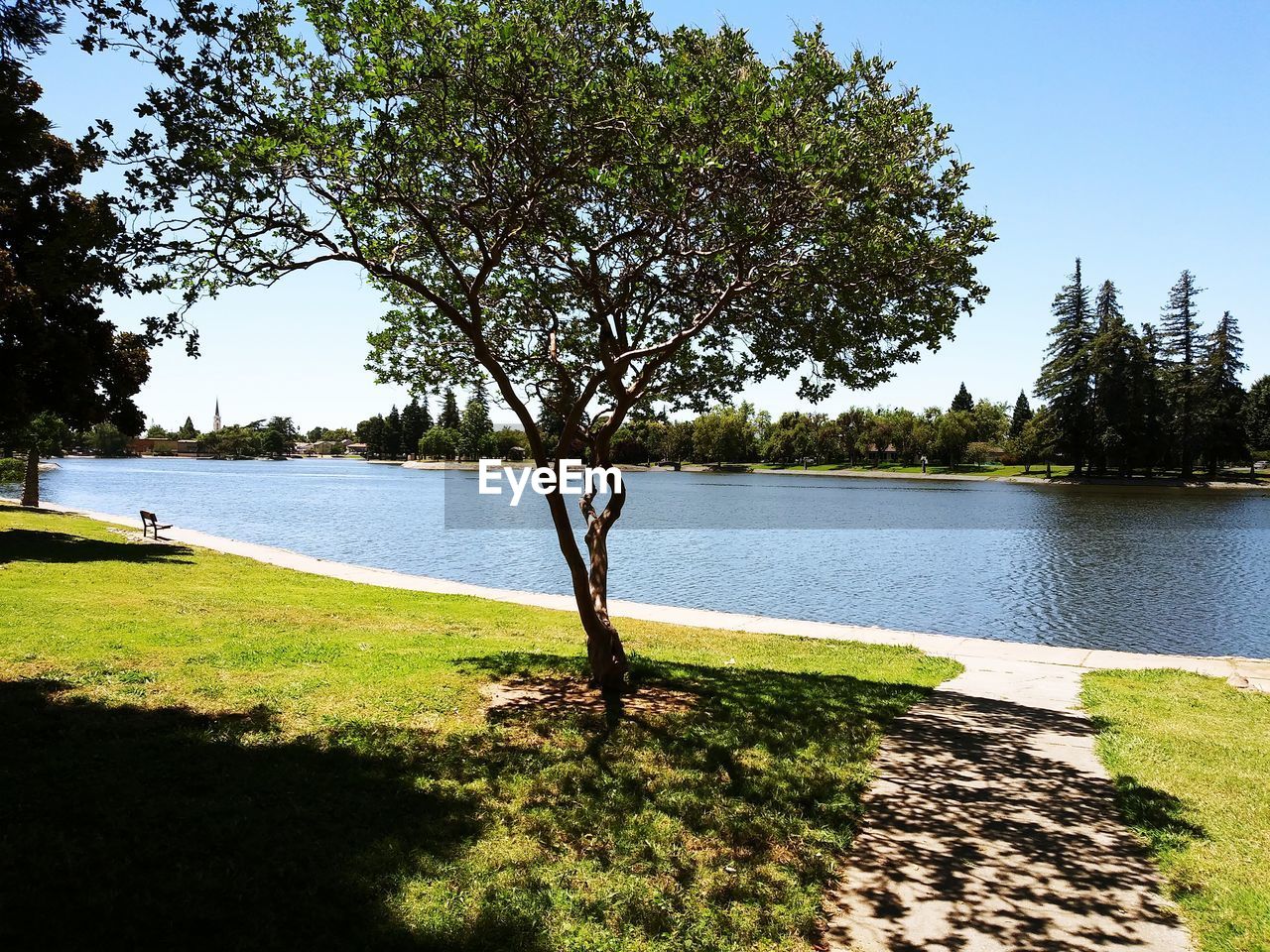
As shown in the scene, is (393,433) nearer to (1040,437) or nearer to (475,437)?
(475,437)

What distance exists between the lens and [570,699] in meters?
9.08

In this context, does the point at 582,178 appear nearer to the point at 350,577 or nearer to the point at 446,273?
the point at 446,273

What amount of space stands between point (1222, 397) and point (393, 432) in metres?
160

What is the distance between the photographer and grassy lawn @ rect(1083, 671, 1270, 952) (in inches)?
205

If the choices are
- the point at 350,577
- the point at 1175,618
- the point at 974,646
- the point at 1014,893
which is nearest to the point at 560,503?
the point at 1014,893

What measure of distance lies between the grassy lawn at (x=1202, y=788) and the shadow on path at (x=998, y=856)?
122mm

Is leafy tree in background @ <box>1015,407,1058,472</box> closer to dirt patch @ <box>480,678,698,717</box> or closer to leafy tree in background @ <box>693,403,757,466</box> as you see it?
leafy tree in background @ <box>693,403,757,466</box>

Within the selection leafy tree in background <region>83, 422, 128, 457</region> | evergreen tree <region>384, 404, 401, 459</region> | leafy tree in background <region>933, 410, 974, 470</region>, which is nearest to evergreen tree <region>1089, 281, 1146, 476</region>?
leafy tree in background <region>933, 410, 974, 470</region>

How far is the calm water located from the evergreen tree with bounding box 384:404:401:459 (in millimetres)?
119430

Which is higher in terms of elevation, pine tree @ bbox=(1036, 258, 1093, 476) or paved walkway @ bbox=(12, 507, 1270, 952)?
pine tree @ bbox=(1036, 258, 1093, 476)

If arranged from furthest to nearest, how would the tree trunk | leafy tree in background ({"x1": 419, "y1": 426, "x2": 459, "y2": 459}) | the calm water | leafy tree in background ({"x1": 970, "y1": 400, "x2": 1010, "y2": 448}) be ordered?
1. leafy tree in background ({"x1": 419, "y1": 426, "x2": 459, "y2": 459})
2. leafy tree in background ({"x1": 970, "y1": 400, "x2": 1010, "y2": 448})
3. the tree trunk
4. the calm water

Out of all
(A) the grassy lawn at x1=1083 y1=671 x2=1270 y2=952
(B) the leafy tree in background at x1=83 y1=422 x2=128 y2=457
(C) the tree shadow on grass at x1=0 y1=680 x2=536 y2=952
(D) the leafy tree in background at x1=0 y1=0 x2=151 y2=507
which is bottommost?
(A) the grassy lawn at x1=1083 y1=671 x2=1270 y2=952

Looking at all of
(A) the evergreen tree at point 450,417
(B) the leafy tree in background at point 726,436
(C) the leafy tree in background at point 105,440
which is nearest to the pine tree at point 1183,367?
(B) the leafy tree in background at point 726,436

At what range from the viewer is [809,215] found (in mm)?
9203
